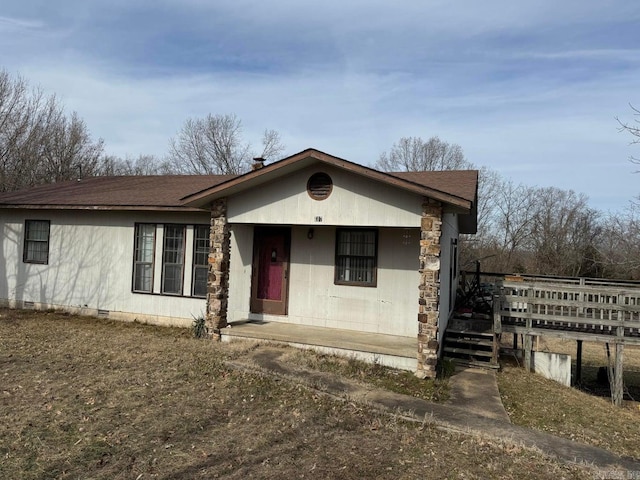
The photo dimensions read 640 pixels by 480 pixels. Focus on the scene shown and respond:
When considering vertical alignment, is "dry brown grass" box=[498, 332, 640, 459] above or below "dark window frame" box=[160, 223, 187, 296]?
below

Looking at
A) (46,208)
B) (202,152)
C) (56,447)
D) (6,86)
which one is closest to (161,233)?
(46,208)

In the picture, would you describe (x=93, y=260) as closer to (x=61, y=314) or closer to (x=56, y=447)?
(x=61, y=314)

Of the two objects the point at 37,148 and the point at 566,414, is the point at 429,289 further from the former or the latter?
the point at 37,148

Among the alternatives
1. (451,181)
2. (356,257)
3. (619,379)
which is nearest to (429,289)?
(356,257)

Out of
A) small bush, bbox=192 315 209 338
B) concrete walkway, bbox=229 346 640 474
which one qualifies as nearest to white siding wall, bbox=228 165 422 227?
small bush, bbox=192 315 209 338

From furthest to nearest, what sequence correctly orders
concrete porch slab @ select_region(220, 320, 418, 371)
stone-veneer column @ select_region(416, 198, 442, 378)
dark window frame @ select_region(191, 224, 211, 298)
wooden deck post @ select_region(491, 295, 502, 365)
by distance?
dark window frame @ select_region(191, 224, 211, 298), wooden deck post @ select_region(491, 295, 502, 365), concrete porch slab @ select_region(220, 320, 418, 371), stone-veneer column @ select_region(416, 198, 442, 378)

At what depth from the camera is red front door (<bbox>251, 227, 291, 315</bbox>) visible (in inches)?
395

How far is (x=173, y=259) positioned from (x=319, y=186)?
4418 mm

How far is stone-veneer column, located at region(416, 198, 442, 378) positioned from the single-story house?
0.05 ft

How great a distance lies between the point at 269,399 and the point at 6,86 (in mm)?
22640

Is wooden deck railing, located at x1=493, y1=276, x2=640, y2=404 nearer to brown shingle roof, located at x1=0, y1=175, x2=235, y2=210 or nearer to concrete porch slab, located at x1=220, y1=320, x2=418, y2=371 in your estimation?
concrete porch slab, located at x1=220, y1=320, x2=418, y2=371

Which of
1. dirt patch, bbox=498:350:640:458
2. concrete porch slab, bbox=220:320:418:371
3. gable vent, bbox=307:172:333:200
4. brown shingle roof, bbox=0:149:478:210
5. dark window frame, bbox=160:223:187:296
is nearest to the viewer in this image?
dirt patch, bbox=498:350:640:458

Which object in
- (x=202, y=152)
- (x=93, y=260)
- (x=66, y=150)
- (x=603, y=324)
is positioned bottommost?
(x=603, y=324)

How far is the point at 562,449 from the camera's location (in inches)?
189
